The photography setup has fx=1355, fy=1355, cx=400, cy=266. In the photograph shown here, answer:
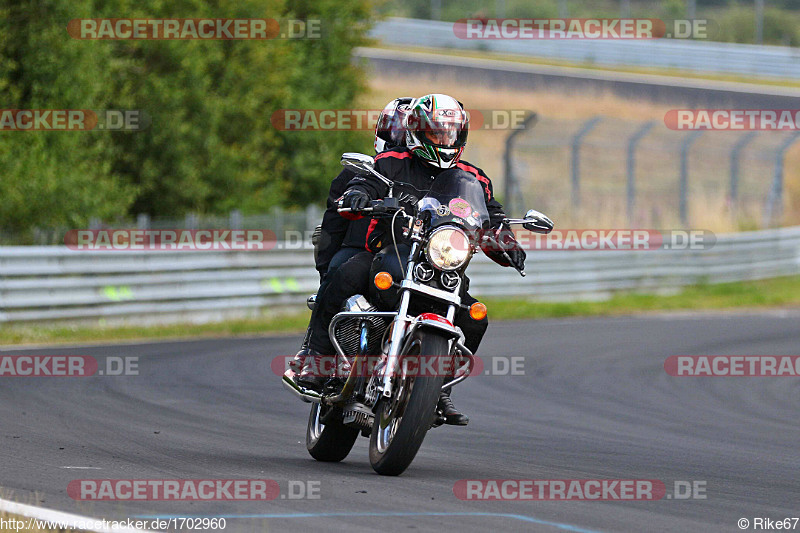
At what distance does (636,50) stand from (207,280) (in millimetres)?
34529

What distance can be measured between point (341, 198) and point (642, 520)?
256 centimetres

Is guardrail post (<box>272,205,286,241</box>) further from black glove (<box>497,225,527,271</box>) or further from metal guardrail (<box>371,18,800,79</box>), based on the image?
metal guardrail (<box>371,18,800,79</box>)

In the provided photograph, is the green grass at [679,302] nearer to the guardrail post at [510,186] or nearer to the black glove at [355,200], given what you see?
the guardrail post at [510,186]

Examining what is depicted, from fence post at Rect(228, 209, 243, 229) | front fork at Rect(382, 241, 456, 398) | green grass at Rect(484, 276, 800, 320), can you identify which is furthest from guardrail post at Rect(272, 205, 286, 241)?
front fork at Rect(382, 241, 456, 398)

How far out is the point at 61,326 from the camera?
51.5 ft

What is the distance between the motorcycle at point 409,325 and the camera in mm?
6461

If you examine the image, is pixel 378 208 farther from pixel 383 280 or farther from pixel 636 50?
pixel 636 50

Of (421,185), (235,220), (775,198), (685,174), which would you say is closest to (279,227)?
(235,220)

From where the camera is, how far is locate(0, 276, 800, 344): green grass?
15.4 metres

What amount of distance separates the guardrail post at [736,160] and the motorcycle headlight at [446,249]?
65.3ft

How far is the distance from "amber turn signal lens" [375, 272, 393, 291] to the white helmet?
1.37 m

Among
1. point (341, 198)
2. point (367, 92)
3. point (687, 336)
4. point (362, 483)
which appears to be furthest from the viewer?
point (367, 92)

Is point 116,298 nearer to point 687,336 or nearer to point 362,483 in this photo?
point 687,336

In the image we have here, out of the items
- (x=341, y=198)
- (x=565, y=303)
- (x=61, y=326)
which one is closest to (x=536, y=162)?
(x=565, y=303)
